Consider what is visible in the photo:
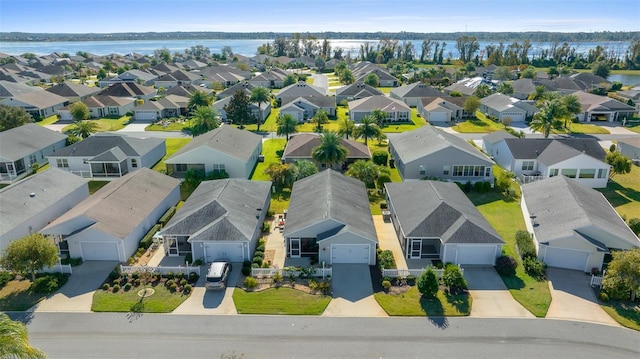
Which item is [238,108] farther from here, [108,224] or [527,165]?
[527,165]

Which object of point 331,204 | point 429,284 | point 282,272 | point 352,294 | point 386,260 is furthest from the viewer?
point 331,204

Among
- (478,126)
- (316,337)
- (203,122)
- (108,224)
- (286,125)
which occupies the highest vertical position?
(203,122)

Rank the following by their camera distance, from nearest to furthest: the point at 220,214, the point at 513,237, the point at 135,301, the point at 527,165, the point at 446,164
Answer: the point at 135,301, the point at 220,214, the point at 513,237, the point at 446,164, the point at 527,165

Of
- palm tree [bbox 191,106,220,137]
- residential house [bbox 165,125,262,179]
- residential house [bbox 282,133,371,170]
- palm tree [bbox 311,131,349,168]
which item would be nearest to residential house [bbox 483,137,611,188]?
residential house [bbox 282,133,371,170]

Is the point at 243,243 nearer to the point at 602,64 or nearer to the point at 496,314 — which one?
the point at 496,314

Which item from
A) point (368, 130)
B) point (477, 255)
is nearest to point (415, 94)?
point (368, 130)

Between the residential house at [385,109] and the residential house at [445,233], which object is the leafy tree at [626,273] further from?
the residential house at [385,109]

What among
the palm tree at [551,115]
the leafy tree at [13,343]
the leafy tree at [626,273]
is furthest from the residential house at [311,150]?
the leafy tree at [13,343]
